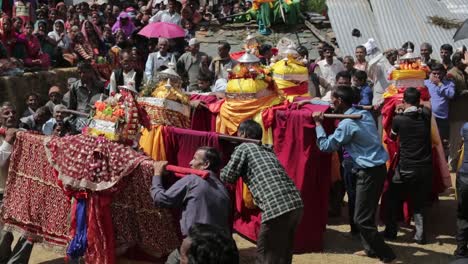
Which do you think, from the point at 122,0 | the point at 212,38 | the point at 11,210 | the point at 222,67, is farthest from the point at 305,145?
the point at 122,0

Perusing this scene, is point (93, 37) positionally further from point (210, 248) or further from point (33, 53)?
point (210, 248)

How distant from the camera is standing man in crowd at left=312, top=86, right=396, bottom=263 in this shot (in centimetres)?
683

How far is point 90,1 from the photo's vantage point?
20156 mm

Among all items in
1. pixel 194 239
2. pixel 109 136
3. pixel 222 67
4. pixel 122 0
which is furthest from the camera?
pixel 122 0

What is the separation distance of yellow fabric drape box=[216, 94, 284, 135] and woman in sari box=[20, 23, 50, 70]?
6028 mm

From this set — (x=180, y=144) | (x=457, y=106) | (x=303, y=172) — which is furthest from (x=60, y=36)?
(x=303, y=172)

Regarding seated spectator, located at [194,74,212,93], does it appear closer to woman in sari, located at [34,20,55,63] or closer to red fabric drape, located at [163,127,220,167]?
red fabric drape, located at [163,127,220,167]

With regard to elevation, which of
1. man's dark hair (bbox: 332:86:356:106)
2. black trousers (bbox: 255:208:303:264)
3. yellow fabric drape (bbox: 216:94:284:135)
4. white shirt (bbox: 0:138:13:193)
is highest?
man's dark hair (bbox: 332:86:356:106)

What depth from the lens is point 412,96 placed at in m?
7.52

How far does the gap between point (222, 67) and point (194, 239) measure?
291 inches

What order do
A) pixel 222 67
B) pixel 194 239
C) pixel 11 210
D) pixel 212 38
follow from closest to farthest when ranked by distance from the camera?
pixel 194 239 < pixel 11 210 < pixel 222 67 < pixel 212 38

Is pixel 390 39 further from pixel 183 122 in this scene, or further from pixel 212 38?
pixel 183 122

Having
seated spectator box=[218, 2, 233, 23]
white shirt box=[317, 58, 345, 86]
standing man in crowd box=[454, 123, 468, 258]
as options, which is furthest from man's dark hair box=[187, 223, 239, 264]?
seated spectator box=[218, 2, 233, 23]

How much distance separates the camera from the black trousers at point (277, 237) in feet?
19.5
